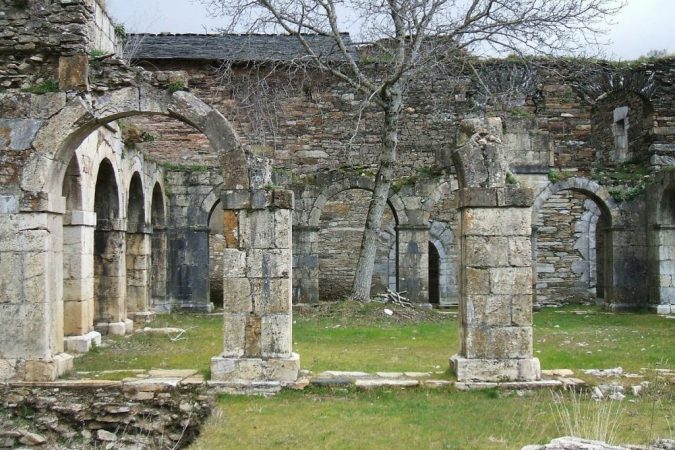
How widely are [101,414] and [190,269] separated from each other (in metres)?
10.4

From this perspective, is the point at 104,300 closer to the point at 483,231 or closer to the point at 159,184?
the point at 159,184

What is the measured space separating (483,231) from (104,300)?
7.36 metres

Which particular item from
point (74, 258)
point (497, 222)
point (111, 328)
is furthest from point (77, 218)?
point (497, 222)

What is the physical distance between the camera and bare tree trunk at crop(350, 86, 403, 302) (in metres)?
15.7

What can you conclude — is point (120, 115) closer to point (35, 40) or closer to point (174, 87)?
point (174, 87)

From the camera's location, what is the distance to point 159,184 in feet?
55.4

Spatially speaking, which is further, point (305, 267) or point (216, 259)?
point (216, 259)

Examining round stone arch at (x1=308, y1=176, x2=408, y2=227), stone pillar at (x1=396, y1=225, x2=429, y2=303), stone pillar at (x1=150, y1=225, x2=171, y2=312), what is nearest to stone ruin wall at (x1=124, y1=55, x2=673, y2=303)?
round stone arch at (x1=308, y1=176, x2=408, y2=227)

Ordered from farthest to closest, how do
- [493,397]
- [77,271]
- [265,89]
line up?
[265,89], [77,271], [493,397]

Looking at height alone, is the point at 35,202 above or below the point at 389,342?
above

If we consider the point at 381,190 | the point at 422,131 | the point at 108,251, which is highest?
the point at 422,131

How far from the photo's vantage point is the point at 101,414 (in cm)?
727

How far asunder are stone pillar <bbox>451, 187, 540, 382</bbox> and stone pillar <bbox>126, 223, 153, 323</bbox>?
323 inches

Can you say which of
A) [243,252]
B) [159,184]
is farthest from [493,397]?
[159,184]
